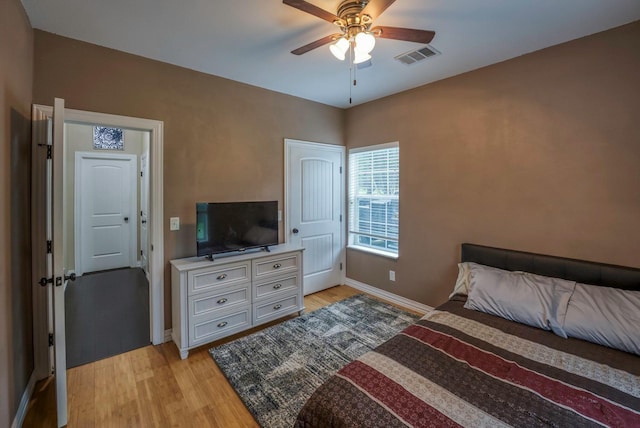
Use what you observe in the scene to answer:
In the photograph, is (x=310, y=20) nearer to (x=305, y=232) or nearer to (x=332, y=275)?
(x=305, y=232)

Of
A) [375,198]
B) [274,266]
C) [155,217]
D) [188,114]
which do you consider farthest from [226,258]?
[375,198]

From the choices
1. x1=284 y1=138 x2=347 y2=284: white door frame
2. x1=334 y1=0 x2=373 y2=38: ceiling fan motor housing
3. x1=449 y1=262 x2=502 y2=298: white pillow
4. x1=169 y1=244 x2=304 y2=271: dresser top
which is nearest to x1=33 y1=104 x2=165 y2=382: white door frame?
x1=169 y1=244 x2=304 y2=271: dresser top

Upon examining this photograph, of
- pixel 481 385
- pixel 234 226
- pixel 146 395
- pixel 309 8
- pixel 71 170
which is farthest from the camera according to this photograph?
pixel 71 170

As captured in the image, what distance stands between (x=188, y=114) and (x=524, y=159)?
10.6 feet

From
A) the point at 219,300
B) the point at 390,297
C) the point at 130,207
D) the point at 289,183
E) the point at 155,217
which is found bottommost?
the point at 390,297

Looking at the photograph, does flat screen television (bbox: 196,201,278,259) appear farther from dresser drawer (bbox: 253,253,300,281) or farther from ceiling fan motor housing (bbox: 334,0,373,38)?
ceiling fan motor housing (bbox: 334,0,373,38)

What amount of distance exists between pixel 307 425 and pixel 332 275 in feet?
9.65

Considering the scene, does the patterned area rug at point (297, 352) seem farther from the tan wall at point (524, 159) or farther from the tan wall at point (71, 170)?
the tan wall at point (71, 170)

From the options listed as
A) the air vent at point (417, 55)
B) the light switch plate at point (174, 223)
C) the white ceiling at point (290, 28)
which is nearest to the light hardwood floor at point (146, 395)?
the light switch plate at point (174, 223)

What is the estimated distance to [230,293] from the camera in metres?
2.79

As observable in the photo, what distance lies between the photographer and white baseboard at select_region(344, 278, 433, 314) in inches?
134

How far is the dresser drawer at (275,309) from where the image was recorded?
2.99 metres

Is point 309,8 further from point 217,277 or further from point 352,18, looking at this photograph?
point 217,277

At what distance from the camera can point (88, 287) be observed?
4.24 metres
